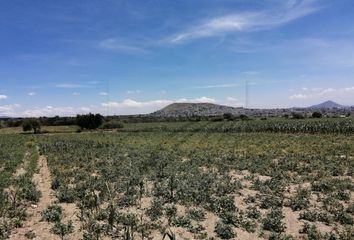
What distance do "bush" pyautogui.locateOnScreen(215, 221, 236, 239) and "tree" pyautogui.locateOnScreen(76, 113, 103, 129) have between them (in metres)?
104

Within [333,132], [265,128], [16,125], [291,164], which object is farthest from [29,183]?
[16,125]

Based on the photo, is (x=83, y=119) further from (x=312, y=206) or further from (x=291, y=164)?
(x=312, y=206)

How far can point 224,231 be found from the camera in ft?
38.8

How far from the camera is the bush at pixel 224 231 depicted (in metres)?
11.6

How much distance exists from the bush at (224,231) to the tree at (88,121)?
10382 centimetres

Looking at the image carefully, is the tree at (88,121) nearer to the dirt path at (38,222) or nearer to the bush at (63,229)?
the dirt path at (38,222)

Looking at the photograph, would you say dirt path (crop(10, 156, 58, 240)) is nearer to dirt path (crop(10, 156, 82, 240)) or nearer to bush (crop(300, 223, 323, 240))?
dirt path (crop(10, 156, 82, 240))

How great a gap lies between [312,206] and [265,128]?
6548 centimetres

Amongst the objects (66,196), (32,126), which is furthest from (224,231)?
(32,126)

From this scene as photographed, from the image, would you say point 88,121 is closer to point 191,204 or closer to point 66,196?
point 66,196

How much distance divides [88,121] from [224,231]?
343ft

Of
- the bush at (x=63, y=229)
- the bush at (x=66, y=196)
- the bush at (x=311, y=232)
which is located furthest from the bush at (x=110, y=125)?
the bush at (x=311, y=232)

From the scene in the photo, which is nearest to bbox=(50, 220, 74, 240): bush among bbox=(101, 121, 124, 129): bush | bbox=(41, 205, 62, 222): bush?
bbox=(41, 205, 62, 222): bush

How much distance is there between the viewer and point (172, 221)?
13.1 meters
